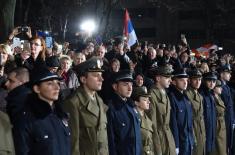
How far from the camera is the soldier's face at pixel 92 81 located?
Result: 598cm

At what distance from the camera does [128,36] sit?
562 inches

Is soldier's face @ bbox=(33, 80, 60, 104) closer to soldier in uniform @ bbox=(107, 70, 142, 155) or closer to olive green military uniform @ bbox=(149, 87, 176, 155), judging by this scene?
soldier in uniform @ bbox=(107, 70, 142, 155)

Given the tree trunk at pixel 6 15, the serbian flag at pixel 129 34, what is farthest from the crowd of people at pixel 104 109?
the tree trunk at pixel 6 15

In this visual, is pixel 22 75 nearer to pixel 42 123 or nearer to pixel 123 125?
pixel 42 123

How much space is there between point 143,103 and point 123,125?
28.2 inches

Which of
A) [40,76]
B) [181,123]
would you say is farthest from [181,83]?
[40,76]

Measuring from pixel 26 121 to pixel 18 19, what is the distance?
26.4 meters

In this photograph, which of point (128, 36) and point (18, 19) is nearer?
point (128, 36)

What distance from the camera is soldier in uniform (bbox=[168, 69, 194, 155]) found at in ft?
25.3

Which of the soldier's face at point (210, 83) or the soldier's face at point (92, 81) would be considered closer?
the soldier's face at point (92, 81)

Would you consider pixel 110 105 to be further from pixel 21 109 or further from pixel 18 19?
pixel 18 19

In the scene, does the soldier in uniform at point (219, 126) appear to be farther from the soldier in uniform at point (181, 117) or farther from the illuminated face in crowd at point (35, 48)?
the illuminated face in crowd at point (35, 48)

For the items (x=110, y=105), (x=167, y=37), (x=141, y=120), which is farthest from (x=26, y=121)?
(x=167, y=37)

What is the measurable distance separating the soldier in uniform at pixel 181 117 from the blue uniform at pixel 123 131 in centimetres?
157
